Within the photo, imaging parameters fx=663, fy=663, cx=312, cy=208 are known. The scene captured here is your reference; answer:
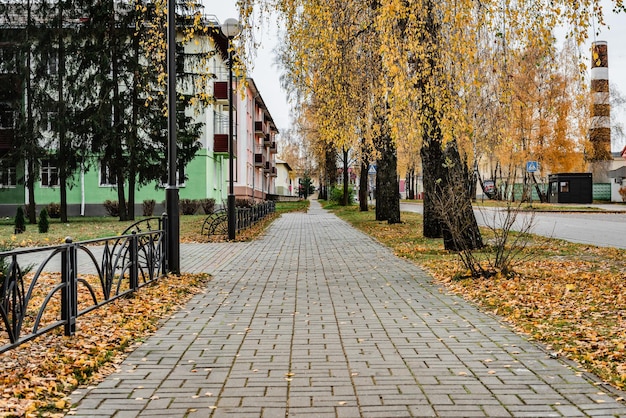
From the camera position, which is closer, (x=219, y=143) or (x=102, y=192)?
(x=102, y=192)

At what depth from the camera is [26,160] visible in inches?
1209

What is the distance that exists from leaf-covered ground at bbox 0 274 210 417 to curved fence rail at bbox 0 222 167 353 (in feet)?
0.61

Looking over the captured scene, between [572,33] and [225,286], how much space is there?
20.3ft

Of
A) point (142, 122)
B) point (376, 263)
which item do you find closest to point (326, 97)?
point (376, 263)

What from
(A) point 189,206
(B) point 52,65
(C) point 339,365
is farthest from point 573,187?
(C) point 339,365

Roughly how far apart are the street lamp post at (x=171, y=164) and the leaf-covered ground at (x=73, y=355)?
6.88ft

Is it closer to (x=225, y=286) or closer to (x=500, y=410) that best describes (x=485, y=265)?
(x=225, y=286)

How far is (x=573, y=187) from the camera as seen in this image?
49469mm

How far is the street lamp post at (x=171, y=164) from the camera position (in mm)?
10570

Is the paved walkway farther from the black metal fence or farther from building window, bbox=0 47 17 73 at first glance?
building window, bbox=0 47 17 73

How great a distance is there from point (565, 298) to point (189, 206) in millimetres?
31572

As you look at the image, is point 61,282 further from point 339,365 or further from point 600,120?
point 600,120

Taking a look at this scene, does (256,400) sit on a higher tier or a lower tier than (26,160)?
lower

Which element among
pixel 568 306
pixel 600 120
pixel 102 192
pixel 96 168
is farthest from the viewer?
pixel 600 120
